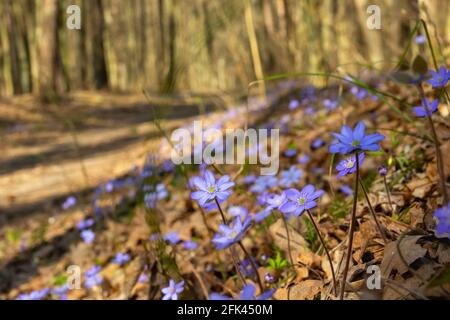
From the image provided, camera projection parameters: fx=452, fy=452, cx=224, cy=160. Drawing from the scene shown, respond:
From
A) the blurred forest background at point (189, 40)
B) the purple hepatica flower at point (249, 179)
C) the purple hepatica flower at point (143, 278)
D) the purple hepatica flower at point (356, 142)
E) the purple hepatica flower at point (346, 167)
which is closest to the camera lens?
the purple hepatica flower at point (356, 142)

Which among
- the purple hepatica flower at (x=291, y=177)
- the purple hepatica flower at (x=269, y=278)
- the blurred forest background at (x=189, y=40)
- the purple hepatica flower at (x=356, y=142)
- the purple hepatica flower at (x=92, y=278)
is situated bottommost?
the purple hepatica flower at (x=92, y=278)

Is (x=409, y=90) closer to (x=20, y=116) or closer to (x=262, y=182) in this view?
(x=262, y=182)

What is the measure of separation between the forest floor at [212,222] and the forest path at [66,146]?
28 millimetres

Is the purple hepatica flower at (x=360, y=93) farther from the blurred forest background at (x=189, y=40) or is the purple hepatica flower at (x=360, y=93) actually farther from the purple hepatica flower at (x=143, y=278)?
the purple hepatica flower at (x=143, y=278)

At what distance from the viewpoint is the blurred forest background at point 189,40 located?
2.59 metres

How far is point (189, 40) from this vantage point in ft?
5.53

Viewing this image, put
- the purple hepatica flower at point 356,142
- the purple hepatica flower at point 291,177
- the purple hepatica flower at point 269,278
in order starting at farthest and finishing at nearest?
the purple hepatica flower at point 291,177, the purple hepatica flower at point 269,278, the purple hepatica flower at point 356,142

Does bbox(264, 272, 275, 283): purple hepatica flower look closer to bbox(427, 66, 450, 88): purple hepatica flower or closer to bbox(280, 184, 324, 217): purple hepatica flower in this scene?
bbox(280, 184, 324, 217): purple hepatica flower

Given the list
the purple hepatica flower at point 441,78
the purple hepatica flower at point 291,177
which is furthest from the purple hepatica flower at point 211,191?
the purple hepatica flower at point 291,177

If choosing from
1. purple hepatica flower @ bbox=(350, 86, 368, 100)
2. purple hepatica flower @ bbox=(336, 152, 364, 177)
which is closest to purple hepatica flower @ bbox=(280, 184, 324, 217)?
purple hepatica flower @ bbox=(336, 152, 364, 177)

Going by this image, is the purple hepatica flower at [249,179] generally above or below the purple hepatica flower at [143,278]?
above

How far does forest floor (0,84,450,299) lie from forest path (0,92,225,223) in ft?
0.09
